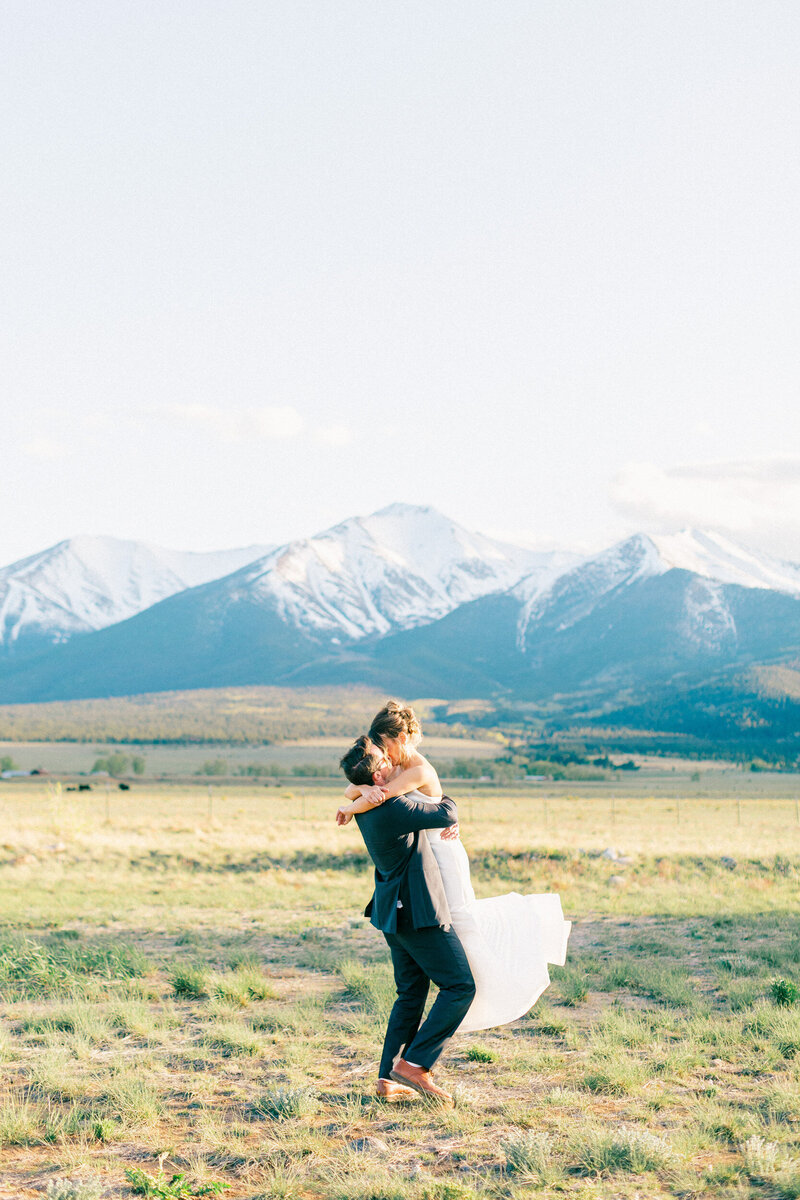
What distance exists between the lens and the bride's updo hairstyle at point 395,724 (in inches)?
227

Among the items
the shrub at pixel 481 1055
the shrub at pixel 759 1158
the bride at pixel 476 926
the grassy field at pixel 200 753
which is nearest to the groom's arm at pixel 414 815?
the bride at pixel 476 926

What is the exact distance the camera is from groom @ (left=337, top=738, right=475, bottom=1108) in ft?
18.4

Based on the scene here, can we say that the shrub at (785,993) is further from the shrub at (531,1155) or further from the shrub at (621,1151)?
the shrub at (531,1155)

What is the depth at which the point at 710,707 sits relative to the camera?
7736 inches

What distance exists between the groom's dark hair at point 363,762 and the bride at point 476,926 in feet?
0.18

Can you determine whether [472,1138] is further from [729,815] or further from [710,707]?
[710,707]

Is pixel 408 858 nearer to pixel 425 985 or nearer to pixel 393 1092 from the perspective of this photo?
pixel 425 985

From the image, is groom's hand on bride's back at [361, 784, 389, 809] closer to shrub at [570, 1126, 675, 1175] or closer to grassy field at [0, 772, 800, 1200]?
grassy field at [0, 772, 800, 1200]

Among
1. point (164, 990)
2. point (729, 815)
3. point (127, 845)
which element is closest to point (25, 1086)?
point (164, 990)

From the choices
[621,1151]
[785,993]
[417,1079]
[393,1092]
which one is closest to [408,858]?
[417,1079]

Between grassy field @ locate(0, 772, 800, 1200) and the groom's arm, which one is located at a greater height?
the groom's arm

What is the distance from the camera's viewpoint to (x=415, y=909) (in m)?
5.60

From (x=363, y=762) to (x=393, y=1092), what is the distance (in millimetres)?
2198

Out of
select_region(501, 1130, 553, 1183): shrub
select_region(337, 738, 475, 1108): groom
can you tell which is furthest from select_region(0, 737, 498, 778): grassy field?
select_region(501, 1130, 553, 1183): shrub
